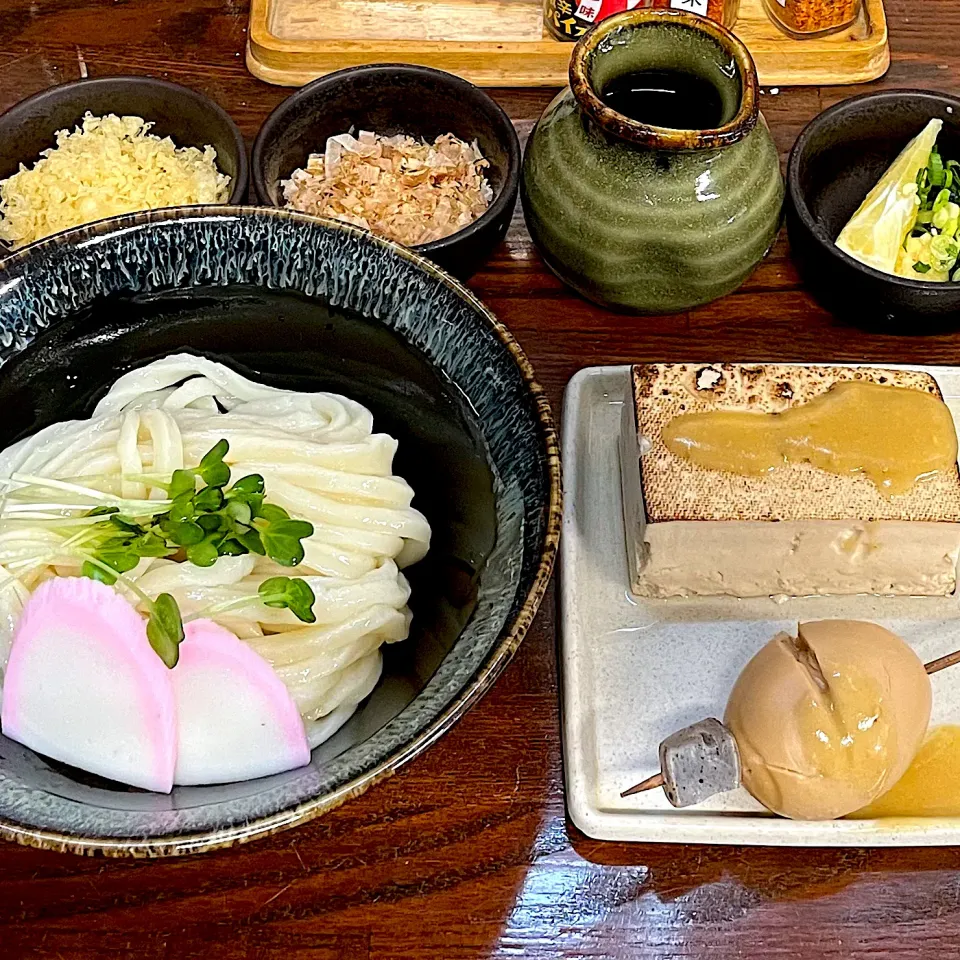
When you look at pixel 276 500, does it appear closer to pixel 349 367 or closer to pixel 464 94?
pixel 349 367

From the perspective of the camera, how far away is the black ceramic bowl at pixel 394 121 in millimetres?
1606

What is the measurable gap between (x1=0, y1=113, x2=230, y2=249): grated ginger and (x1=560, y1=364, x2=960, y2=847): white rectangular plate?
702 millimetres

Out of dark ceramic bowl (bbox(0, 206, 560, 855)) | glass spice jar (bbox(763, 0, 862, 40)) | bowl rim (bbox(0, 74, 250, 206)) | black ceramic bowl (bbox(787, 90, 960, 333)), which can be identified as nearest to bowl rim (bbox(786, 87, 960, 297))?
black ceramic bowl (bbox(787, 90, 960, 333))

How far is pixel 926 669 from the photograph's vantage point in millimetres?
1295

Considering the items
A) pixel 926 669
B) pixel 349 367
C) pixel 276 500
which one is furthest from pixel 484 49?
pixel 926 669

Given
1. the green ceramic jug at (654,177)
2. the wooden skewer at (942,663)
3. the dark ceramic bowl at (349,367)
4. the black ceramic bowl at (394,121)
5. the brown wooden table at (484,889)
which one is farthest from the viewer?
the black ceramic bowl at (394,121)

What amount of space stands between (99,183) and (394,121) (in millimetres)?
469

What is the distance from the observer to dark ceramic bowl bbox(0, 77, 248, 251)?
1705mm

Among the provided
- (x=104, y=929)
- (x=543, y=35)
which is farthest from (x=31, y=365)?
(x=543, y=35)

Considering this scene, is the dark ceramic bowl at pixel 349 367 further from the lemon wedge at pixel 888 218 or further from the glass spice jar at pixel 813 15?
the glass spice jar at pixel 813 15

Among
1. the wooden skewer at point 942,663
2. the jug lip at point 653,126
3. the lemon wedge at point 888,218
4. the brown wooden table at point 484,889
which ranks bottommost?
the brown wooden table at point 484,889

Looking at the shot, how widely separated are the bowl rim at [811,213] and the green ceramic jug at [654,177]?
2.0 inches

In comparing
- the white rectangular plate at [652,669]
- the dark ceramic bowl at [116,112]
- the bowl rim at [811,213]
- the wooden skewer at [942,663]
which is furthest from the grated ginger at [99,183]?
the wooden skewer at [942,663]

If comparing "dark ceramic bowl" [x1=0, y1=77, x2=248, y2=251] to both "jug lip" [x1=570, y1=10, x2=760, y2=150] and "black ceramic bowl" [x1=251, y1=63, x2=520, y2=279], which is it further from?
"jug lip" [x1=570, y1=10, x2=760, y2=150]
